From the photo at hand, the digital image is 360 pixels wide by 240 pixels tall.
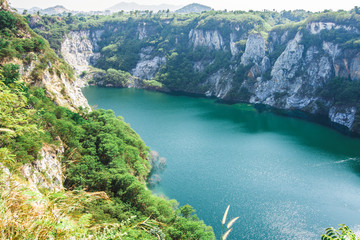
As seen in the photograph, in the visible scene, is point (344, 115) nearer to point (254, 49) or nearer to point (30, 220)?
point (254, 49)

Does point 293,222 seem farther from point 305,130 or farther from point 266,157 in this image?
point 305,130

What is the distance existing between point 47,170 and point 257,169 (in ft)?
91.0

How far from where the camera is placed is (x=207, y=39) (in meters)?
109

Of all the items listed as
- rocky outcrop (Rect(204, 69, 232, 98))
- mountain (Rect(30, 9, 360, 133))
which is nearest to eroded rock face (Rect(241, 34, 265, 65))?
mountain (Rect(30, 9, 360, 133))

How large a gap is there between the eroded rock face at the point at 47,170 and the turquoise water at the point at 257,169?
1247 centimetres

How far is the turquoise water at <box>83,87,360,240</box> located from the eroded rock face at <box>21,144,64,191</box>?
12.5 metres

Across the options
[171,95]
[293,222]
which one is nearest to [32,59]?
[293,222]

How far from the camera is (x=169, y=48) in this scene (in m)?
116

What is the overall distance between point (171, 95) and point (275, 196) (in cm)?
6330

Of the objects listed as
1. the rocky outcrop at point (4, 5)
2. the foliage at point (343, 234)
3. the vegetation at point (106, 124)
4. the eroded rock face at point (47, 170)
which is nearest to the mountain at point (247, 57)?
the vegetation at point (106, 124)

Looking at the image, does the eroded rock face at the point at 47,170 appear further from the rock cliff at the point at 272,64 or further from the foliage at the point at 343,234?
the rock cliff at the point at 272,64

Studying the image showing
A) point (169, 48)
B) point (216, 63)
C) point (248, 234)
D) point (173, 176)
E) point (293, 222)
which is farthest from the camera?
point (169, 48)

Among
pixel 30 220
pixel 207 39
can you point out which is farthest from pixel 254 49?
pixel 30 220

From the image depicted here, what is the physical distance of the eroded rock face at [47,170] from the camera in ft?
66.1
